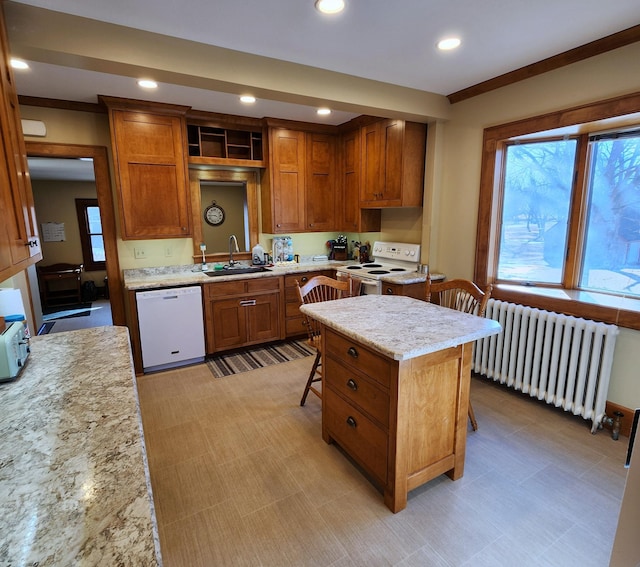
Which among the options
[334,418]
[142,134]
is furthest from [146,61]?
[334,418]

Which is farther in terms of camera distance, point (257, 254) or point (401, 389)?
point (257, 254)

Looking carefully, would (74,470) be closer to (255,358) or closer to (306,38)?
(306,38)

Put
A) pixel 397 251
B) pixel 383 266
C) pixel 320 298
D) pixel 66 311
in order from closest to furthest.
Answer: pixel 320 298, pixel 397 251, pixel 383 266, pixel 66 311

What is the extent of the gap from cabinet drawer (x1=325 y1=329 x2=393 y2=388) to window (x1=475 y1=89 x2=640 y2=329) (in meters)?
1.76

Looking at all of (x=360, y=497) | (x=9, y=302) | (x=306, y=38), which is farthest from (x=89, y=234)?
(x=360, y=497)

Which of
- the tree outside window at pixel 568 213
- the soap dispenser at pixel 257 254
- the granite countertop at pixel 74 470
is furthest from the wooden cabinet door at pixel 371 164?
the granite countertop at pixel 74 470

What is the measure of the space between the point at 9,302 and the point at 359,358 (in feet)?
6.40

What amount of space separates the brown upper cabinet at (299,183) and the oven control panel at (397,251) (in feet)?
2.18

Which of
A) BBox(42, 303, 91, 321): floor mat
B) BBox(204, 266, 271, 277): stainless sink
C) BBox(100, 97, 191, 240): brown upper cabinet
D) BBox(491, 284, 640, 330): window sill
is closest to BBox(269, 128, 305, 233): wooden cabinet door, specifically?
BBox(204, 266, 271, 277): stainless sink

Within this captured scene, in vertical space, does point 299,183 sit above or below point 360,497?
above

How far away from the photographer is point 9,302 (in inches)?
76.7

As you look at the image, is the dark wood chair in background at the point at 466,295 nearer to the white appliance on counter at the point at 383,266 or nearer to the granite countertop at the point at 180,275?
the white appliance on counter at the point at 383,266

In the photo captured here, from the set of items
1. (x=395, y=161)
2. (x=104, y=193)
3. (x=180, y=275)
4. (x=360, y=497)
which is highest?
(x=395, y=161)

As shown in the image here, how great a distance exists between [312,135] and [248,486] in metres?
3.75
